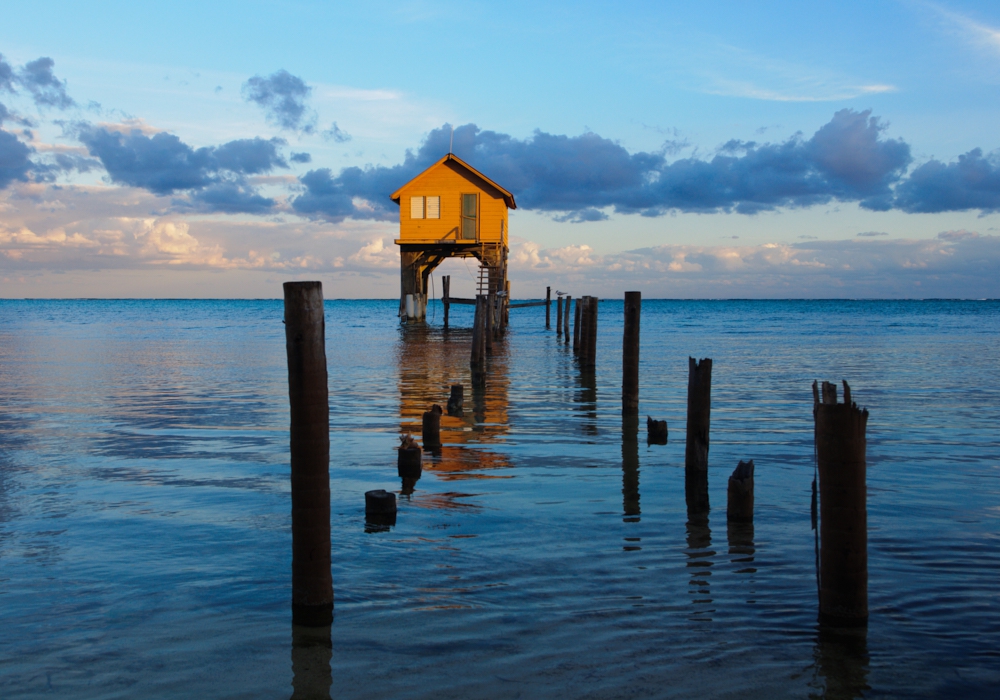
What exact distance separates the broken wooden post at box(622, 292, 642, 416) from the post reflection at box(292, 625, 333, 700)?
8.28m

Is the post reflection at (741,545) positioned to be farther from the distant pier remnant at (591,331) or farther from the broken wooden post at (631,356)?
the distant pier remnant at (591,331)

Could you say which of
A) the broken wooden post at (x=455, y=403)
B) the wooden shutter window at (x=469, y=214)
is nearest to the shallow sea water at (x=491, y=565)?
the broken wooden post at (x=455, y=403)

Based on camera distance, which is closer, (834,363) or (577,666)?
(577,666)

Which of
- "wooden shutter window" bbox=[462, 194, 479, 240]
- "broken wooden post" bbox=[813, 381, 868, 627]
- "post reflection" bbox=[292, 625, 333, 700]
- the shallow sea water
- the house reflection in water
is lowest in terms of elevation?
"post reflection" bbox=[292, 625, 333, 700]

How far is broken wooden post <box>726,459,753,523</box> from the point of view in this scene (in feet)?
22.1

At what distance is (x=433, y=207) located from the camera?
35.2 meters

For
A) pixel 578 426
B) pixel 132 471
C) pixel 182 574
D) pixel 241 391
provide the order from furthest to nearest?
pixel 241 391 < pixel 578 426 < pixel 132 471 < pixel 182 574

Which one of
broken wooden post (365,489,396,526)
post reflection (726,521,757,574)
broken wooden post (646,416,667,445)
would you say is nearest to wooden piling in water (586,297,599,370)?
broken wooden post (646,416,667,445)

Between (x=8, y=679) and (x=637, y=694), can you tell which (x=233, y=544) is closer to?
(x=8, y=679)

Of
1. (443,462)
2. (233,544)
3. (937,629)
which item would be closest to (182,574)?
(233,544)

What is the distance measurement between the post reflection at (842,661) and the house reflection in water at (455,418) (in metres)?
3.62

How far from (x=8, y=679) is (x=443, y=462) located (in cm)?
560

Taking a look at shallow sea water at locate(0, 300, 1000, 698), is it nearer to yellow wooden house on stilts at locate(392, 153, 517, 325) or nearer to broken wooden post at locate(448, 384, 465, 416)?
broken wooden post at locate(448, 384, 465, 416)

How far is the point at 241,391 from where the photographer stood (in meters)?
16.3
